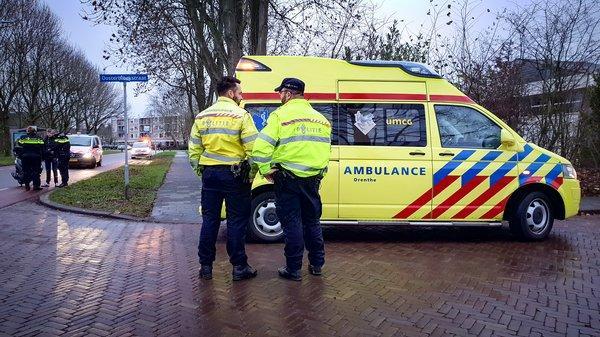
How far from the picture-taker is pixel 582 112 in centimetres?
1291

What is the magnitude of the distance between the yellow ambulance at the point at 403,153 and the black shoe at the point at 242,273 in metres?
1.51

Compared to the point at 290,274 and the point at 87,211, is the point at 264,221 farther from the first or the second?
the point at 87,211

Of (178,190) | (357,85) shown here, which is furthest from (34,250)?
(178,190)

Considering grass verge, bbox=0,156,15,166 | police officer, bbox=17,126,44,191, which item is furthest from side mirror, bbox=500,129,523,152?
grass verge, bbox=0,156,15,166

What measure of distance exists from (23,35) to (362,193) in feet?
108

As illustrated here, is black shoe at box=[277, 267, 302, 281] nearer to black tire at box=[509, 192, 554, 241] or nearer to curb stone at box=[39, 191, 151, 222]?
black tire at box=[509, 192, 554, 241]

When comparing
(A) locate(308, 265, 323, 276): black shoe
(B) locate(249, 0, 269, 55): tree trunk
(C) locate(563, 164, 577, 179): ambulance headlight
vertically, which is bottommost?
(A) locate(308, 265, 323, 276): black shoe

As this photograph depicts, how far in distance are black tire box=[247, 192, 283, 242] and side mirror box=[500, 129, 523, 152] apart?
3.23 metres

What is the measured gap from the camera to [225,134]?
4.59 meters

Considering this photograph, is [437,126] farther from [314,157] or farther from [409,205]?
[314,157]

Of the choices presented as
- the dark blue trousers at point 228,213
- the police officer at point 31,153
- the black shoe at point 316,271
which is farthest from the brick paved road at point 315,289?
the police officer at point 31,153

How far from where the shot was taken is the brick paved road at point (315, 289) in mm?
3646

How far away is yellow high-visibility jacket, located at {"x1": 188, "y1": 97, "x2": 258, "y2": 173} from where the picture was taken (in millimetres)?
4594

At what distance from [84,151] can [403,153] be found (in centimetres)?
1999
